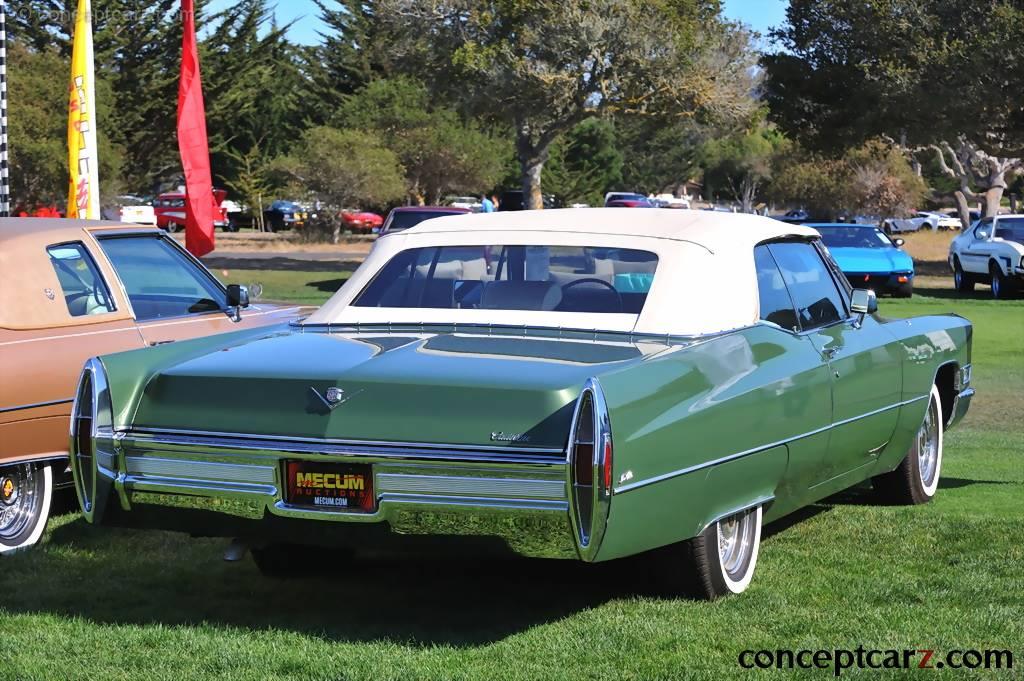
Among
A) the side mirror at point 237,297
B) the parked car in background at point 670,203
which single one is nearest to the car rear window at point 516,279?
the side mirror at point 237,297

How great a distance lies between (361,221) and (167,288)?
50.5 metres

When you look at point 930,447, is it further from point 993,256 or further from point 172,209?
point 172,209

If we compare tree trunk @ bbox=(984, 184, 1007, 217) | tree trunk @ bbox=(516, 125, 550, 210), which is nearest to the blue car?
tree trunk @ bbox=(516, 125, 550, 210)

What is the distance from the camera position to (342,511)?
4.95 metres

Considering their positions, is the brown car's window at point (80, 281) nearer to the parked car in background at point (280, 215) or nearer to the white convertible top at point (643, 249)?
the white convertible top at point (643, 249)

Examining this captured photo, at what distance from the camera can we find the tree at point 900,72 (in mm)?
33656

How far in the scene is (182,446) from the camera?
5.14 m

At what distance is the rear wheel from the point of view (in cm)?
2936

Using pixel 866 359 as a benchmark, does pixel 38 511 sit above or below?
below

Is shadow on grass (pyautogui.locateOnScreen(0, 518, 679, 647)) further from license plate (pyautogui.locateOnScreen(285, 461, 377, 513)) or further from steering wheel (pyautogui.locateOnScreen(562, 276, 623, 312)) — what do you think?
steering wheel (pyautogui.locateOnScreen(562, 276, 623, 312))

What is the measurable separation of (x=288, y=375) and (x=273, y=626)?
0.94 m

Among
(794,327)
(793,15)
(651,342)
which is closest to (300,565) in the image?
(651,342)

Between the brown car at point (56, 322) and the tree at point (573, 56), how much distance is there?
28.5m

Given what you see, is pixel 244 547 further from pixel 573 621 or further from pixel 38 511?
pixel 38 511
